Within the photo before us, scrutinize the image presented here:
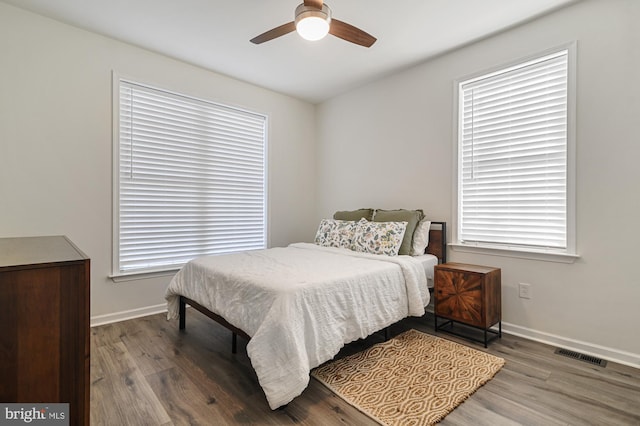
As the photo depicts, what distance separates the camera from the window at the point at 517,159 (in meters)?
2.58

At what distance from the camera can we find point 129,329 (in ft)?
9.48

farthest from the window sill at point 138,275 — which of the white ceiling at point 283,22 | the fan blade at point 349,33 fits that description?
the fan blade at point 349,33

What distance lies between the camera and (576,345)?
2467mm

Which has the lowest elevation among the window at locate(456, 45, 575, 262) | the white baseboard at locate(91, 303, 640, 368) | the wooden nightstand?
the white baseboard at locate(91, 303, 640, 368)

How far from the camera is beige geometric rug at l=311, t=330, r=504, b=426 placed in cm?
175

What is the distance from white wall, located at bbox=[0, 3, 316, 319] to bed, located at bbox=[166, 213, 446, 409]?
0.96 m

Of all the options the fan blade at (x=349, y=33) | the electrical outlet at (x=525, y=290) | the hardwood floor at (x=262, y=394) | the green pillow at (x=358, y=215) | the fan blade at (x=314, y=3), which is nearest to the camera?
the hardwood floor at (x=262, y=394)

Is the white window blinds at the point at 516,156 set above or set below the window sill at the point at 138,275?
above

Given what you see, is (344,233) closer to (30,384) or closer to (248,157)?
(248,157)

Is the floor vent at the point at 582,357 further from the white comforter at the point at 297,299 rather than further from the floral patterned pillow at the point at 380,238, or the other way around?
the floral patterned pillow at the point at 380,238

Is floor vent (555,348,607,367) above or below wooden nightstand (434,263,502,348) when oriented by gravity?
below

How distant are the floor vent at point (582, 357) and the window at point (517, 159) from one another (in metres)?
0.78

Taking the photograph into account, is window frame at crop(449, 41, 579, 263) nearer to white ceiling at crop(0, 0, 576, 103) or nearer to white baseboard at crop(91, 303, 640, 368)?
white ceiling at crop(0, 0, 576, 103)

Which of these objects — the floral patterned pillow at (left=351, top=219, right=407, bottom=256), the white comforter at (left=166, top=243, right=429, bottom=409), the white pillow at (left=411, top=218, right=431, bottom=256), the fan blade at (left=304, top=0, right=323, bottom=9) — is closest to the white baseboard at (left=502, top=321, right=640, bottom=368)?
the white comforter at (left=166, top=243, right=429, bottom=409)
